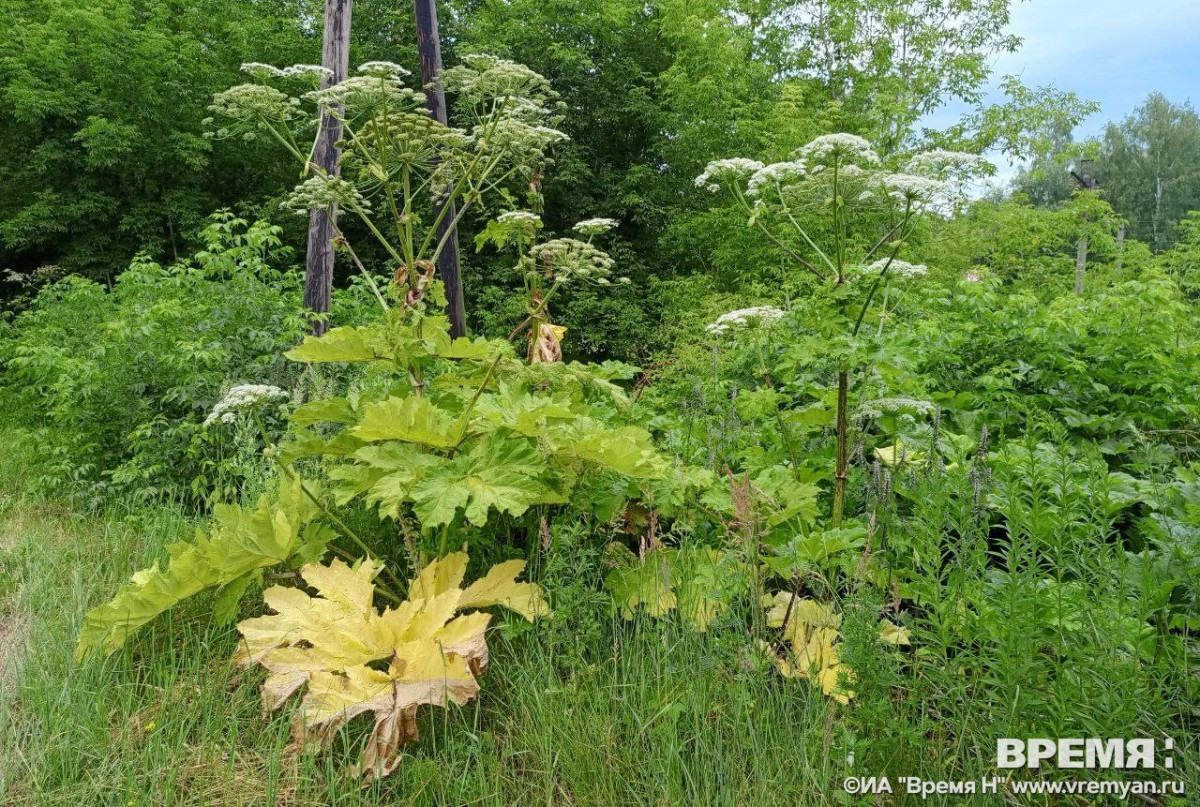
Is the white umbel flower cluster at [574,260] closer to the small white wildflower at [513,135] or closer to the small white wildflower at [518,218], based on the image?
the small white wildflower at [518,218]

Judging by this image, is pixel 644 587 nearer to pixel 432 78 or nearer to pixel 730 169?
pixel 730 169

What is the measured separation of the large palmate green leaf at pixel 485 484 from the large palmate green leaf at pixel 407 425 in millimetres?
111

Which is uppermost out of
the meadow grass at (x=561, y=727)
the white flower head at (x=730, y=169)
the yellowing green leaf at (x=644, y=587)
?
the white flower head at (x=730, y=169)

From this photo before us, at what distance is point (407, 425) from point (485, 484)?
0.32 m

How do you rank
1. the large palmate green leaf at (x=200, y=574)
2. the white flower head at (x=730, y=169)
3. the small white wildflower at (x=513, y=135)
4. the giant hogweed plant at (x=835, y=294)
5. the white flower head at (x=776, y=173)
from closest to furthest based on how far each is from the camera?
the giant hogweed plant at (x=835, y=294), the large palmate green leaf at (x=200, y=574), the white flower head at (x=776, y=173), the white flower head at (x=730, y=169), the small white wildflower at (x=513, y=135)

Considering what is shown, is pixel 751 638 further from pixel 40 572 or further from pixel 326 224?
pixel 326 224

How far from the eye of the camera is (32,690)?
2.12 m

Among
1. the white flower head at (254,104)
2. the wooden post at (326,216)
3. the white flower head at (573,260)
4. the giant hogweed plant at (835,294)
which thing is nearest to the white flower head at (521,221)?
the white flower head at (573,260)

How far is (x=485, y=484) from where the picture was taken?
193 cm

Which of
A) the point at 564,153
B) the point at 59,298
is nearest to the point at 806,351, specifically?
the point at 59,298

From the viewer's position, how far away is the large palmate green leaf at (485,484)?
6.07 ft

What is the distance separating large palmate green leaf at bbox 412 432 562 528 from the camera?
185cm

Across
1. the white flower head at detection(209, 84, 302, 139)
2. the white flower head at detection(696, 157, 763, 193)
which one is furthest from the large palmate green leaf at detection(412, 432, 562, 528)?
the white flower head at detection(209, 84, 302, 139)

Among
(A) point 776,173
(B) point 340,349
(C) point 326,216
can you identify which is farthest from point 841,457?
(C) point 326,216
